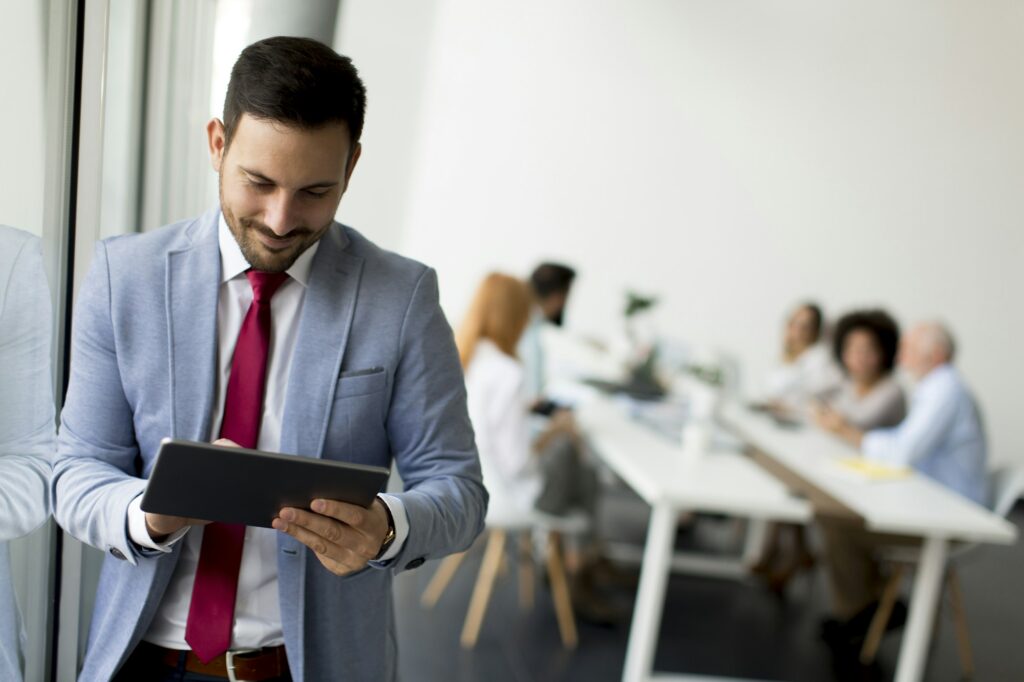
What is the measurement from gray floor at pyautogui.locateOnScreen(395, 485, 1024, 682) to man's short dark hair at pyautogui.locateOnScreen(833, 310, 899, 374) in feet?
3.37

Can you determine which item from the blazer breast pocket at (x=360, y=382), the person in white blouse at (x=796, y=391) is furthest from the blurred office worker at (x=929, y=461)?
the blazer breast pocket at (x=360, y=382)

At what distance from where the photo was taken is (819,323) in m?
5.46

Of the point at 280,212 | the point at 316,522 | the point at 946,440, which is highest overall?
the point at 280,212

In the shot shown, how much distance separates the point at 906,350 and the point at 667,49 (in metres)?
3.48

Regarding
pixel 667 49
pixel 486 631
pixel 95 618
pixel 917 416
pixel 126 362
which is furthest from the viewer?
pixel 667 49

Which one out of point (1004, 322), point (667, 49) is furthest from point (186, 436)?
point (1004, 322)

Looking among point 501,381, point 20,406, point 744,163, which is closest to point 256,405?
Result: point 20,406

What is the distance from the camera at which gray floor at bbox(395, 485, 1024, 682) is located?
→ 3.27 m

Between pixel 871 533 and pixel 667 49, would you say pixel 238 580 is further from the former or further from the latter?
pixel 667 49

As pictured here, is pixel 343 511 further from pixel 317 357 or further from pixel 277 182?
pixel 277 182

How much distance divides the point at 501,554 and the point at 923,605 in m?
1.50

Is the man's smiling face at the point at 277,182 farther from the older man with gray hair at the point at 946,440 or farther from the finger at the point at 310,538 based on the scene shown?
the older man with gray hair at the point at 946,440

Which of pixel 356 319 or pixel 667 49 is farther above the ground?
pixel 667 49

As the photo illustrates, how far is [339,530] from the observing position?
42.6 inches
